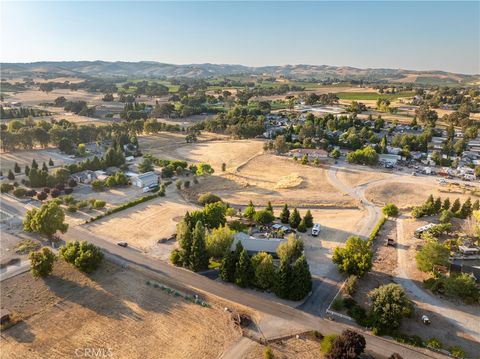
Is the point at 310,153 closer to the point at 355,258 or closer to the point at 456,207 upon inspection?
the point at 456,207

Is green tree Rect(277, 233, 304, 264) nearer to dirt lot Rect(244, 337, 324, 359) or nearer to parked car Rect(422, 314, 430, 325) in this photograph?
dirt lot Rect(244, 337, 324, 359)

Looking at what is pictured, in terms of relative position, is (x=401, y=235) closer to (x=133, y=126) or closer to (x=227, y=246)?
(x=227, y=246)

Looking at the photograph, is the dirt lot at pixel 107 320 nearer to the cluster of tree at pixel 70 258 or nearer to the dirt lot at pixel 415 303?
the cluster of tree at pixel 70 258

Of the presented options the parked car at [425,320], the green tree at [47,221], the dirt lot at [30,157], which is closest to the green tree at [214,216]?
the green tree at [47,221]

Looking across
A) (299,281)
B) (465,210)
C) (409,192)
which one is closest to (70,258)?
(299,281)

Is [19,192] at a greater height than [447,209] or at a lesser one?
greater
